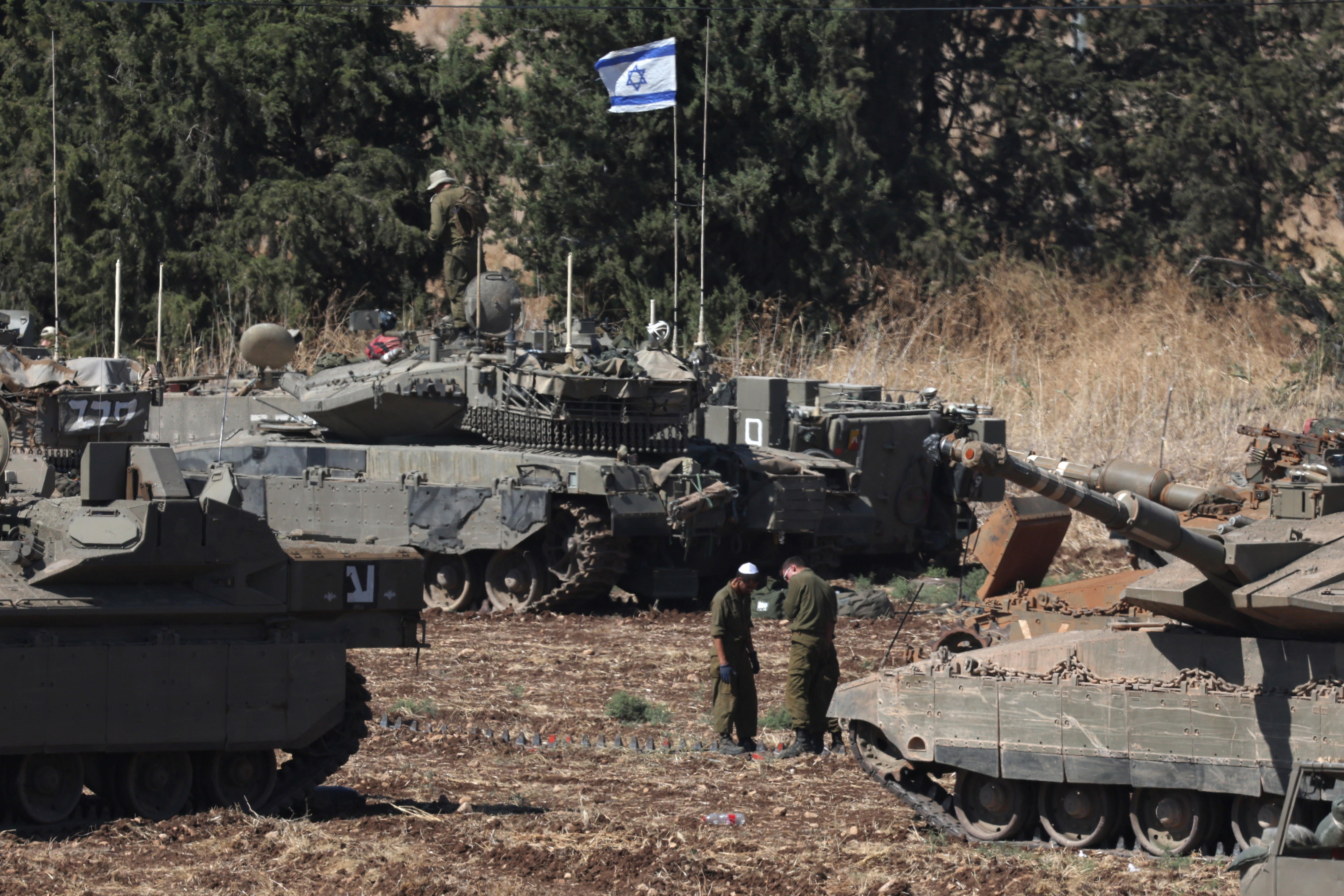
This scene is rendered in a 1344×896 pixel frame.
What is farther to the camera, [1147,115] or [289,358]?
[1147,115]

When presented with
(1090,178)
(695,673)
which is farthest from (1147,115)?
(695,673)

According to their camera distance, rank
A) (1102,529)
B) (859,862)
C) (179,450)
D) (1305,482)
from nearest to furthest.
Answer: (859,862), (1305,482), (179,450), (1102,529)

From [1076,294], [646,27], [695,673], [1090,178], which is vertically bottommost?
[695,673]

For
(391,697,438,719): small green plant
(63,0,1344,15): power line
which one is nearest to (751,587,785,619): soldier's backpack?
(391,697,438,719): small green plant

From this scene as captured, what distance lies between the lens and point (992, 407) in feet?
86.5

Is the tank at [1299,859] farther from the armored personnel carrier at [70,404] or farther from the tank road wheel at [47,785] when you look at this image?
the armored personnel carrier at [70,404]

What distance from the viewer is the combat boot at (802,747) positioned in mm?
11359

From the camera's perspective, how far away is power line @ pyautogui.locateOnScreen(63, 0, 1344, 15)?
28.8m

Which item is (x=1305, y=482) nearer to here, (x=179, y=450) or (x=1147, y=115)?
(x=179, y=450)

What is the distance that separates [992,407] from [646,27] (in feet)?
30.5

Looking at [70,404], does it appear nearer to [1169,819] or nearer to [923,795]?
[923,795]

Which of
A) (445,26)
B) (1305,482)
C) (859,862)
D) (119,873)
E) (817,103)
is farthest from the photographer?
(445,26)

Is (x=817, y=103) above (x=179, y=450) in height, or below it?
above

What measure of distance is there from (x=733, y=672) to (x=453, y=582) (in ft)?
22.8
